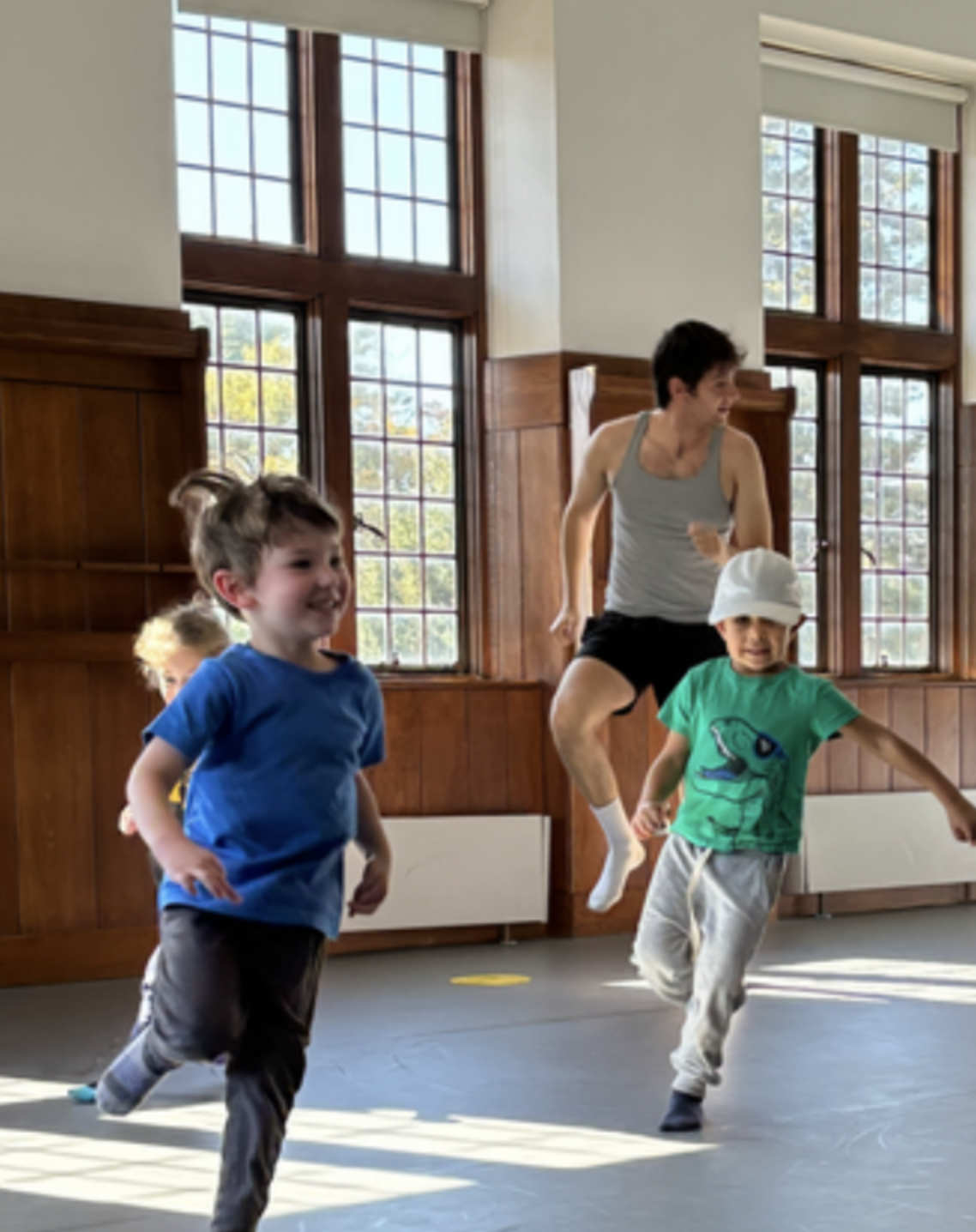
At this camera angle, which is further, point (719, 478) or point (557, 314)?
point (557, 314)

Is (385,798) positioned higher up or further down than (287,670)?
further down

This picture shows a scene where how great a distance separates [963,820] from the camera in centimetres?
305

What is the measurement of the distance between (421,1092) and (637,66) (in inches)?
171

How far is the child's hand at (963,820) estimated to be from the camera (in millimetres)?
3031

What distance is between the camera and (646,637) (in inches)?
161

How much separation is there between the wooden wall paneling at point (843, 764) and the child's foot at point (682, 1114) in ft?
12.9

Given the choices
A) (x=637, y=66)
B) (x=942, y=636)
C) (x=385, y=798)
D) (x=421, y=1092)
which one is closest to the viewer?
(x=421, y=1092)

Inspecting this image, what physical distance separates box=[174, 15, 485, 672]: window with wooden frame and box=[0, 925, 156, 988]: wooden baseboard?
1374mm

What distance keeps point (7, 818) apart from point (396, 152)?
2921mm

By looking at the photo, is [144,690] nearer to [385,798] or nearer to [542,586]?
[385,798]

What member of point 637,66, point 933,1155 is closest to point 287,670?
point 933,1155

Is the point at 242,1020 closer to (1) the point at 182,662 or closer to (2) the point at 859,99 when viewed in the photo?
(1) the point at 182,662

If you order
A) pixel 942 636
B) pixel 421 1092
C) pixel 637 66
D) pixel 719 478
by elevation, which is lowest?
pixel 421 1092

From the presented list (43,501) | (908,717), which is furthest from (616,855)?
(908,717)
